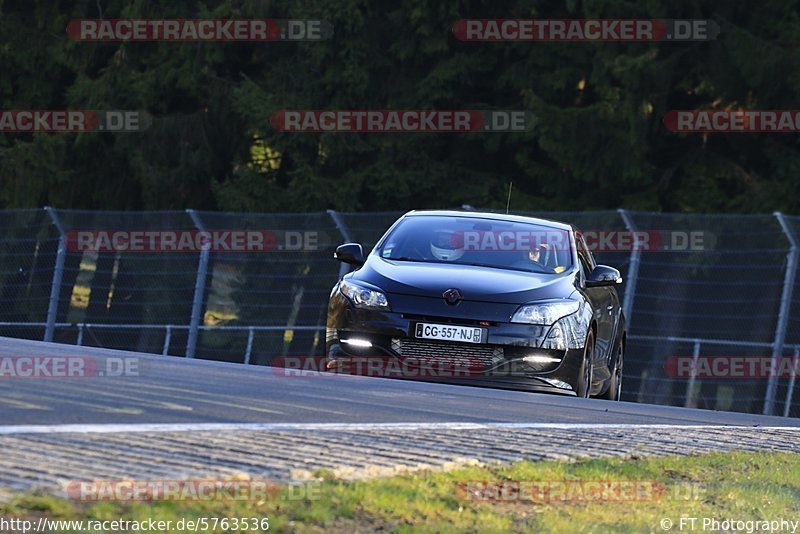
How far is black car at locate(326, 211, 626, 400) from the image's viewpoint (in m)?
12.1

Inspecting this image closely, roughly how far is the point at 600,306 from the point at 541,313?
141cm

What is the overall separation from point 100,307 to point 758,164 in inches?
585

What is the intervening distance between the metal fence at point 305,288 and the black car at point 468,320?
5.75 meters

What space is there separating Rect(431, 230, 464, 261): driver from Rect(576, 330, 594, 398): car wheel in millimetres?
1264

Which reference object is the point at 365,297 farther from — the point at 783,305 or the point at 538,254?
the point at 783,305

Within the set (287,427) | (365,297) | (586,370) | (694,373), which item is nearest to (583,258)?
(586,370)

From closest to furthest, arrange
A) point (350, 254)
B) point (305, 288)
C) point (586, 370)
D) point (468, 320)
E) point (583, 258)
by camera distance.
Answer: point (468, 320)
point (586, 370)
point (350, 254)
point (583, 258)
point (305, 288)

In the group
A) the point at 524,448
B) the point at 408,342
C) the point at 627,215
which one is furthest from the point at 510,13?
the point at 524,448

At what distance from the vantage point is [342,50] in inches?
1323

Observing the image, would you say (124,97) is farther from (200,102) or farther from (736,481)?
(736,481)

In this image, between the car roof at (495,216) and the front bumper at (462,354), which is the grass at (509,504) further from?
the car roof at (495,216)

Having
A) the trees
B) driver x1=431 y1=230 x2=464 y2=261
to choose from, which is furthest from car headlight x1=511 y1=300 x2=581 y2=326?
the trees

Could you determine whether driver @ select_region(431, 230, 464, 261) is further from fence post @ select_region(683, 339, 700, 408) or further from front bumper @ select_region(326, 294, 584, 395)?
fence post @ select_region(683, 339, 700, 408)

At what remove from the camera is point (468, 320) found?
477 inches
